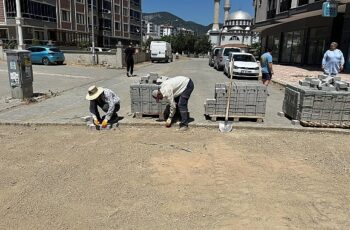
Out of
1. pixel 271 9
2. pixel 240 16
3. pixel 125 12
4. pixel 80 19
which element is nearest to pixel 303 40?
pixel 271 9

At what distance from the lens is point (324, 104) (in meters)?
7.57

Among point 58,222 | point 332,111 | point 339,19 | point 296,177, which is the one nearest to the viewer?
point 58,222

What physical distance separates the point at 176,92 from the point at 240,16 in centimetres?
11710

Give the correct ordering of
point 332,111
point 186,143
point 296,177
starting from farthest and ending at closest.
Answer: point 332,111, point 186,143, point 296,177

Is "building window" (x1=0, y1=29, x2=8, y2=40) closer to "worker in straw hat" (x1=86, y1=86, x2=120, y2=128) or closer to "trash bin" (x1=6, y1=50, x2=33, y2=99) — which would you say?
"trash bin" (x1=6, y1=50, x2=33, y2=99)

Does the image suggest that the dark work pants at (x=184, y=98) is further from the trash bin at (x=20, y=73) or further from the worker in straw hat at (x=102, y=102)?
the trash bin at (x=20, y=73)

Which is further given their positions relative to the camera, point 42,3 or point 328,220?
point 42,3

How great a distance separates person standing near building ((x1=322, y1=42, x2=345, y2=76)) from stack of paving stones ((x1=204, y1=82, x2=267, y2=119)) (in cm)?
354

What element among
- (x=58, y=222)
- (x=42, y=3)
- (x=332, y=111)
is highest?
(x=42, y=3)

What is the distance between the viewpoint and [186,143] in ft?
21.3

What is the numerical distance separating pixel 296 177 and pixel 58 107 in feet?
24.3

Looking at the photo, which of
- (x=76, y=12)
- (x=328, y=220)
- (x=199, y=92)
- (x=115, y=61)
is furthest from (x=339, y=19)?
(x=76, y=12)

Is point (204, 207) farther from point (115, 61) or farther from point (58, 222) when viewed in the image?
point (115, 61)

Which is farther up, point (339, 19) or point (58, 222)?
point (339, 19)
